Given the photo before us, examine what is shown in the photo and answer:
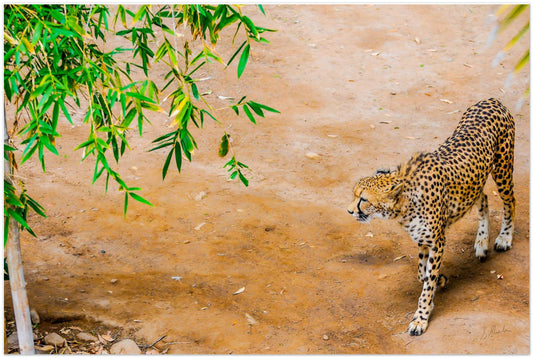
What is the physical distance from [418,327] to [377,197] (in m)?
1.15

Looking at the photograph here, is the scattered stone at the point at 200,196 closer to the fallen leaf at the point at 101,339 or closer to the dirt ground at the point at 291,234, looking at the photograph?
the dirt ground at the point at 291,234

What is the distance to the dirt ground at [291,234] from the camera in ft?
18.9

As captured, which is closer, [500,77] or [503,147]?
[503,147]

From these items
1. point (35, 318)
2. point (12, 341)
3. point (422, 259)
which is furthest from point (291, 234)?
point (12, 341)

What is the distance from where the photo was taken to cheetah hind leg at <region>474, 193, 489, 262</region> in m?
6.64

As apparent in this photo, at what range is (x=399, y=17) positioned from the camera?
13.2 metres

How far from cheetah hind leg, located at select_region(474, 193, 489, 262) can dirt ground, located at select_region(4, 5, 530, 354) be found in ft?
0.42

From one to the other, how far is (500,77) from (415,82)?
55.1 inches

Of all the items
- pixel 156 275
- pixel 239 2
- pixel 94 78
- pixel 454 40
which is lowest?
pixel 156 275

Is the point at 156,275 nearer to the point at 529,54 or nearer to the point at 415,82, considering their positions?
the point at 529,54

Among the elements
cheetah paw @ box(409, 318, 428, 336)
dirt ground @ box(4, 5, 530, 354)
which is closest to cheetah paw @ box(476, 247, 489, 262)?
dirt ground @ box(4, 5, 530, 354)

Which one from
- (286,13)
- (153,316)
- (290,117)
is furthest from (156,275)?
(286,13)

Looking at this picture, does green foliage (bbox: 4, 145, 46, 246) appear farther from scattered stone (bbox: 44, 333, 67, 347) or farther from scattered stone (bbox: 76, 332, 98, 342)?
scattered stone (bbox: 76, 332, 98, 342)

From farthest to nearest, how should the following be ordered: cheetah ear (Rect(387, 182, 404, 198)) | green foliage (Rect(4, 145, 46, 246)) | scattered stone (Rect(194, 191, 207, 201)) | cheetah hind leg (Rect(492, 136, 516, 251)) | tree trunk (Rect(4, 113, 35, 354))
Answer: scattered stone (Rect(194, 191, 207, 201)), cheetah hind leg (Rect(492, 136, 516, 251)), cheetah ear (Rect(387, 182, 404, 198)), tree trunk (Rect(4, 113, 35, 354)), green foliage (Rect(4, 145, 46, 246))
